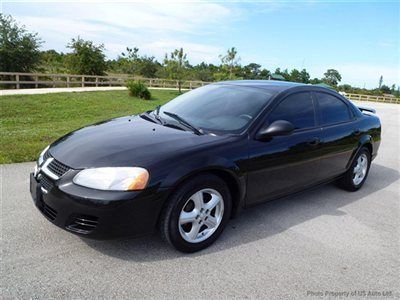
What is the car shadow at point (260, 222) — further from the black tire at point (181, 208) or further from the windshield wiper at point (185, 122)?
the windshield wiper at point (185, 122)

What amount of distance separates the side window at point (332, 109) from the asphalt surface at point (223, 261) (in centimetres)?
124

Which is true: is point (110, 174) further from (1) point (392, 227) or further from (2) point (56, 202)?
(1) point (392, 227)

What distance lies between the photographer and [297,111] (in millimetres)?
4188

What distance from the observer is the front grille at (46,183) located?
116 inches

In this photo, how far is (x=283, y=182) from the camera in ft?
12.9

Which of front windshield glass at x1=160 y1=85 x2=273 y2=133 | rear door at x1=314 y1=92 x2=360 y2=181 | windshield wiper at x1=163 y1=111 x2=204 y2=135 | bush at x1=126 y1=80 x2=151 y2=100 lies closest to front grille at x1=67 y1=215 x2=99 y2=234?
windshield wiper at x1=163 y1=111 x2=204 y2=135

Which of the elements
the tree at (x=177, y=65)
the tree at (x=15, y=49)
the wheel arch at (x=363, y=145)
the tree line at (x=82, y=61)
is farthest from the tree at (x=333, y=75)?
the wheel arch at (x=363, y=145)

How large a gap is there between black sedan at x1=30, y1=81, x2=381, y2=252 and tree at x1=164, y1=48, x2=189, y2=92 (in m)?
27.5

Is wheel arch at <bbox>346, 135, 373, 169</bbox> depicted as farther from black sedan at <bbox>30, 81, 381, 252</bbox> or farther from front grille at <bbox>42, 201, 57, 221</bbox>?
front grille at <bbox>42, 201, 57, 221</bbox>

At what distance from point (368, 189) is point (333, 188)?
64 centimetres

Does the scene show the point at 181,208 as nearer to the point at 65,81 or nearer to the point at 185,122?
the point at 185,122

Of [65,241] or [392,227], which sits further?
[392,227]

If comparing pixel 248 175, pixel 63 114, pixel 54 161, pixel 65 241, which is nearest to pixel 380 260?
pixel 248 175

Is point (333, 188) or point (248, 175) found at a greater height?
point (248, 175)
